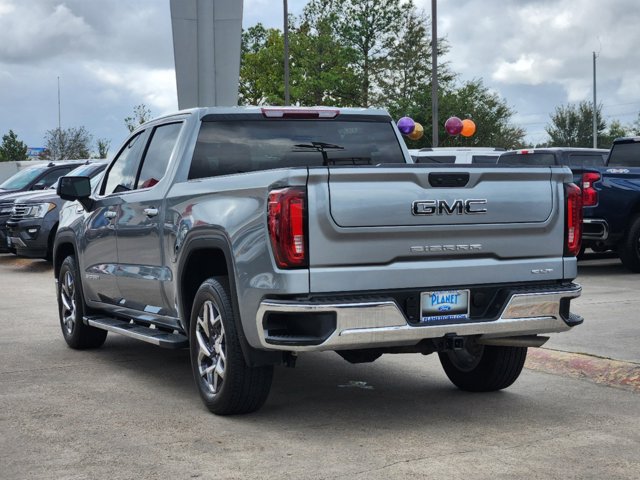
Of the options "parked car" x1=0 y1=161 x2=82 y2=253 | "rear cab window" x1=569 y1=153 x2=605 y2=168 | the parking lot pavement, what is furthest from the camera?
"parked car" x1=0 y1=161 x2=82 y2=253

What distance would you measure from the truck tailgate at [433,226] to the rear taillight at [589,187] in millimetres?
8580

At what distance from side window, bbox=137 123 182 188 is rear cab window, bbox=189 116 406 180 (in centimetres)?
39

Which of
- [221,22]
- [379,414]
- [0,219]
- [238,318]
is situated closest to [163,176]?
[238,318]

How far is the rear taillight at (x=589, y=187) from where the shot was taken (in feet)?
48.3

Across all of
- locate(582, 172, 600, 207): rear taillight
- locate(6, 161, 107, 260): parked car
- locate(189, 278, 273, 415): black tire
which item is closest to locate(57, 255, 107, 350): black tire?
locate(189, 278, 273, 415): black tire

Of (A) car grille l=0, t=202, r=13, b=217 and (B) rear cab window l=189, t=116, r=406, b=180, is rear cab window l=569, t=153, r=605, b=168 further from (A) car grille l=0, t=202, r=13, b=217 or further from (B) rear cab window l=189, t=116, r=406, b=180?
(A) car grille l=0, t=202, r=13, b=217

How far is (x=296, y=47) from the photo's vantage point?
64.3m

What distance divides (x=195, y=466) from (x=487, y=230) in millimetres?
2151

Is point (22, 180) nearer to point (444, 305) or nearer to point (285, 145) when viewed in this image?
point (285, 145)

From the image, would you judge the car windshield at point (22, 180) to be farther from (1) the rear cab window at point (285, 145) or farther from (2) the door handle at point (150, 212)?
(1) the rear cab window at point (285, 145)

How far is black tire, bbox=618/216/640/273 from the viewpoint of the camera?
15.1 meters

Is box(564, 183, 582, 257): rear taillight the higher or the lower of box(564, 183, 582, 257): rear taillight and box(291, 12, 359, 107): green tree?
the lower

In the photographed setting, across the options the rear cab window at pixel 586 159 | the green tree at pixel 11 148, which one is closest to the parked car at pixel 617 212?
the rear cab window at pixel 586 159

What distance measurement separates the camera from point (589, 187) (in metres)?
14.8
